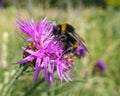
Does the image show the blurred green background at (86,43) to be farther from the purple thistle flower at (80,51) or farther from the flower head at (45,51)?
the flower head at (45,51)

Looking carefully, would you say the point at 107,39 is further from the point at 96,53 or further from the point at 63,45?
the point at 63,45

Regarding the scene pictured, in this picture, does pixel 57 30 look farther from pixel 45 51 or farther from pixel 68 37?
pixel 45 51

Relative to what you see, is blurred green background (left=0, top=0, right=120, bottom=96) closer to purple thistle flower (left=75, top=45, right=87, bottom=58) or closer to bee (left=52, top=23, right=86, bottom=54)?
purple thistle flower (left=75, top=45, right=87, bottom=58)

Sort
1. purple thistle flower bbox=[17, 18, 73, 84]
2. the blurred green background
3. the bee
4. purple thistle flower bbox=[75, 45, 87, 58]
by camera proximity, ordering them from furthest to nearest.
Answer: the blurred green background, purple thistle flower bbox=[75, 45, 87, 58], the bee, purple thistle flower bbox=[17, 18, 73, 84]

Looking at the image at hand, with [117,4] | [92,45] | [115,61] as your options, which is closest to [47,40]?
[115,61]

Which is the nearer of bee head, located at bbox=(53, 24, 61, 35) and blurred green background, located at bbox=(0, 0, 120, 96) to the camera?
bee head, located at bbox=(53, 24, 61, 35)

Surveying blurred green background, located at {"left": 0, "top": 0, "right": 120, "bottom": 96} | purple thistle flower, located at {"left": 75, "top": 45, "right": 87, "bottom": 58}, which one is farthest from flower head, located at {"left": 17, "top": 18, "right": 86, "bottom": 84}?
blurred green background, located at {"left": 0, "top": 0, "right": 120, "bottom": 96}

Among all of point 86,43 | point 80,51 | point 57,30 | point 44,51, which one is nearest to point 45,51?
point 44,51
